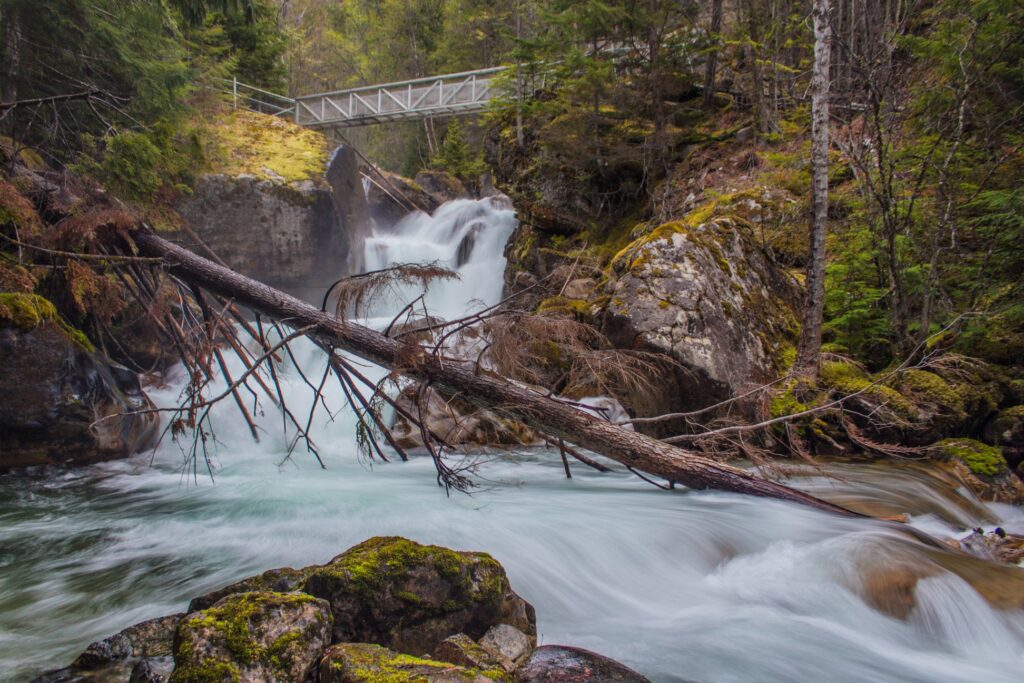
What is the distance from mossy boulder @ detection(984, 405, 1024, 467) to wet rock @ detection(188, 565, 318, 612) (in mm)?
7151

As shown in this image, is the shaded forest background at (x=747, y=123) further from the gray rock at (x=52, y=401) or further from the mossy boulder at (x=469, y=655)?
the mossy boulder at (x=469, y=655)

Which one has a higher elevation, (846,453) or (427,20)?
(427,20)

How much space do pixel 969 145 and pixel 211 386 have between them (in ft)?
37.8

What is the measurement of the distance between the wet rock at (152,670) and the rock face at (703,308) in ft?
15.8

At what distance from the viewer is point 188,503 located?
589cm

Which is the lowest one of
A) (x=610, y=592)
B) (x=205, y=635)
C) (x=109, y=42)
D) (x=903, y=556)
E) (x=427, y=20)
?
(x=610, y=592)

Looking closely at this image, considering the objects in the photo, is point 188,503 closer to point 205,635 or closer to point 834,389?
point 205,635

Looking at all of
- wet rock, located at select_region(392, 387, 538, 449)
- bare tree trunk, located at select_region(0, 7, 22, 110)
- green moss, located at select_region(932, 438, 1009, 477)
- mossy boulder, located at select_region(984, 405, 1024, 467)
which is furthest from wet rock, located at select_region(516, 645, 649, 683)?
bare tree trunk, located at select_region(0, 7, 22, 110)

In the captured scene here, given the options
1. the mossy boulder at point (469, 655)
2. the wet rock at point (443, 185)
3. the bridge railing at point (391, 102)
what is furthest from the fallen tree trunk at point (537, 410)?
the wet rock at point (443, 185)

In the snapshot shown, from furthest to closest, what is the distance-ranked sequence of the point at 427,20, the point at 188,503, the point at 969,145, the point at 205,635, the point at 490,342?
the point at 427,20, the point at 969,145, the point at 188,503, the point at 490,342, the point at 205,635

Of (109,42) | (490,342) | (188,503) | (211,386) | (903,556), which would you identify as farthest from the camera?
(211,386)

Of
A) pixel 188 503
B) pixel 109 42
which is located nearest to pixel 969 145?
pixel 188 503

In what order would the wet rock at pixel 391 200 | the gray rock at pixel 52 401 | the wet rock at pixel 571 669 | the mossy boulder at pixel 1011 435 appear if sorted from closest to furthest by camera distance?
the wet rock at pixel 571 669
the mossy boulder at pixel 1011 435
the gray rock at pixel 52 401
the wet rock at pixel 391 200

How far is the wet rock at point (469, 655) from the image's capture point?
241 centimetres
